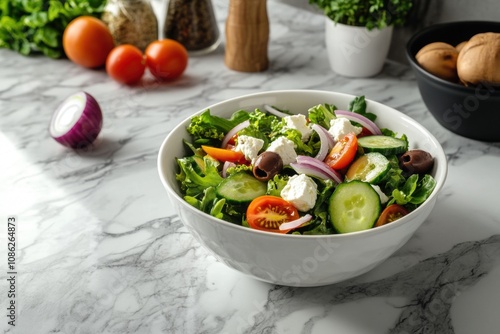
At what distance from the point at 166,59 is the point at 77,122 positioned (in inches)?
15.7

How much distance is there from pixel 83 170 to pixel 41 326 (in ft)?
1.65

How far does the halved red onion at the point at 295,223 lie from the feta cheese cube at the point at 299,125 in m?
0.22

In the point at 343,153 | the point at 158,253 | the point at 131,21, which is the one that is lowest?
the point at 158,253

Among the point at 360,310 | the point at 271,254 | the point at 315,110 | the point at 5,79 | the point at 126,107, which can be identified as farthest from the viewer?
the point at 5,79

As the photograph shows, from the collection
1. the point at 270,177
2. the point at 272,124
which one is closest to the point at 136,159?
the point at 272,124

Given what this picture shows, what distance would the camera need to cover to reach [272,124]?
4.08 feet

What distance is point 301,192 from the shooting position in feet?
3.34

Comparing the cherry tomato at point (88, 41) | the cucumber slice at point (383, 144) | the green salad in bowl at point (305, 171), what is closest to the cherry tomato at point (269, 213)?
the green salad in bowl at point (305, 171)

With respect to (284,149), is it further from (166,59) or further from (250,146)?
(166,59)

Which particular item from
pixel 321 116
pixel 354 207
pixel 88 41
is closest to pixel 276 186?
pixel 354 207

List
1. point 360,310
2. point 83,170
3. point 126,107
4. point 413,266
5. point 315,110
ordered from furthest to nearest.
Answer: point 126,107 < point 83,170 < point 315,110 < point 413,266 < point 360,310

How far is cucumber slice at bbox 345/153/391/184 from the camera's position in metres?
1.08

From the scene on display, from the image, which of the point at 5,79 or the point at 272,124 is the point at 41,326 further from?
the point at 5,79

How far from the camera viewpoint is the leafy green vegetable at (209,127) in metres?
1.23
